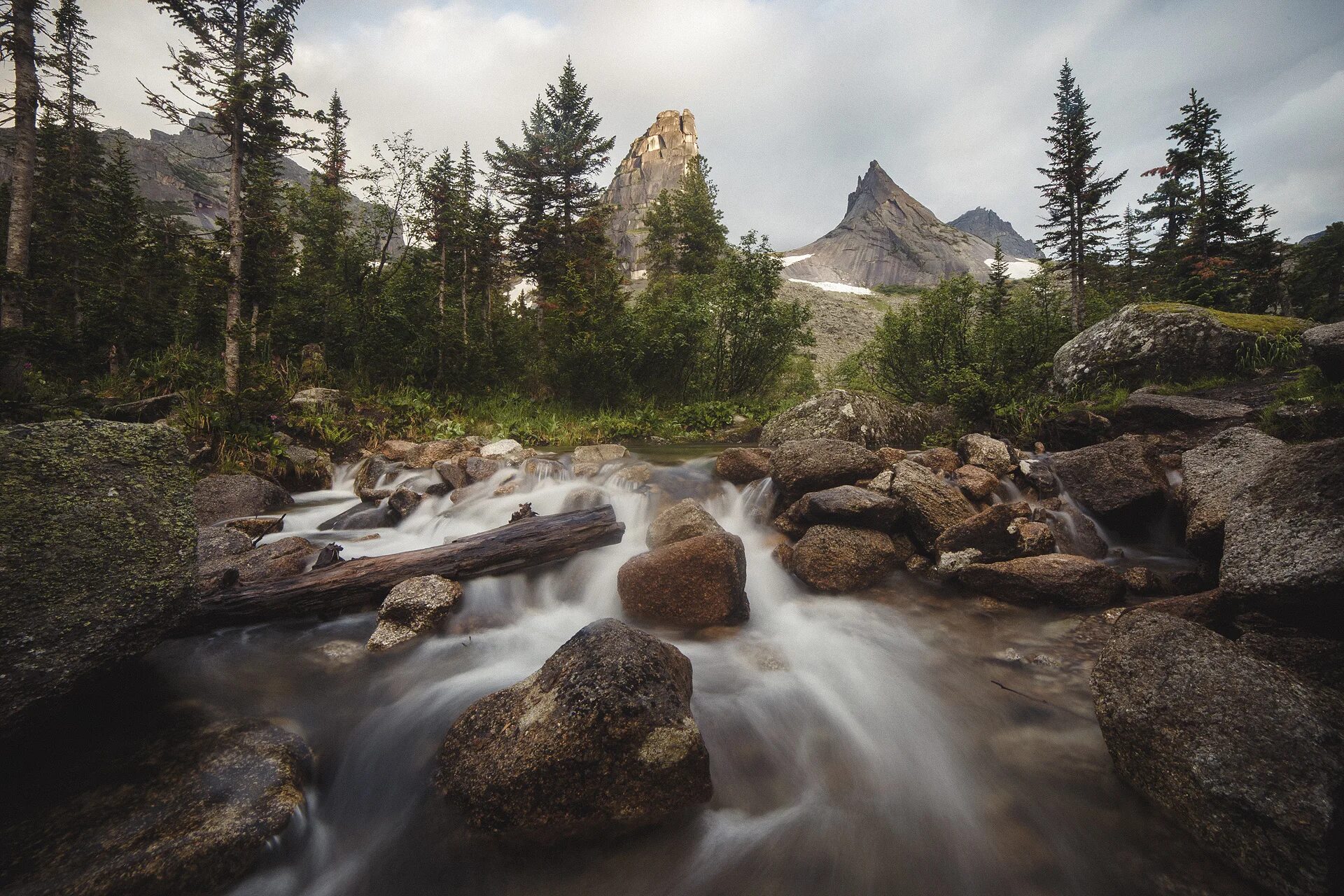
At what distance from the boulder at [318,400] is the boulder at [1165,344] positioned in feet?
54.7

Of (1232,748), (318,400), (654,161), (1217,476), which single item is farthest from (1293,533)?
(654,161)

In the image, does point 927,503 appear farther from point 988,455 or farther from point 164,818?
point 164,818

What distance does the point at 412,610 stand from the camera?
4344mm

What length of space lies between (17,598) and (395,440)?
9473 millimetres

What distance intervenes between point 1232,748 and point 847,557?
3.26m

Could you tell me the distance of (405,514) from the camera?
300 inches

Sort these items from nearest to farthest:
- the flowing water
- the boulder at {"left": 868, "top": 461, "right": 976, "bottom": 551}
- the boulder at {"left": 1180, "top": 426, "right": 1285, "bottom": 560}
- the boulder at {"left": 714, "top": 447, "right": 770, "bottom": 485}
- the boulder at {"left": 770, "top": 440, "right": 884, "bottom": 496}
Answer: the flowing water < the boulder at {"left": 1180, "top": 426, "right": 1285, "bottom": 560} < the boulder at {"left": 868, "top": 461, "right": 976, "bottom": 551} < the boulder at {"left": 770, "top": 440, "right": 884, "bottom": 496} < the boulder at {"left": 714, "top": 447, "right": 770, "bottom": 485}

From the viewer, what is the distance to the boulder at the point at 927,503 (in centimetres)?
553

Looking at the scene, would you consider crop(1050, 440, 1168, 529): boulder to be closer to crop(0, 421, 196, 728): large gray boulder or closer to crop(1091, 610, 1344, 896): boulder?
crop(1091, 610, 1344, 896): boulder

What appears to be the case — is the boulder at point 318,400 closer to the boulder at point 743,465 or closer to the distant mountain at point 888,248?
the boulder at point 743,465

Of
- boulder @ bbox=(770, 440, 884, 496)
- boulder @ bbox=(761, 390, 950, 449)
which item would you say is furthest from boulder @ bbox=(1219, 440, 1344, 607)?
boulder @ bbox=(761, 390, 950, 449)

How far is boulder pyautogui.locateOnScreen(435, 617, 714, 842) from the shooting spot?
2.30 m

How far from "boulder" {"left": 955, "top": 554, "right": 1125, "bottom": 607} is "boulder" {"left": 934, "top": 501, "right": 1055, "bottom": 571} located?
0.82 ft

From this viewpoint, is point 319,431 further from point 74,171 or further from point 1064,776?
point 74,171
